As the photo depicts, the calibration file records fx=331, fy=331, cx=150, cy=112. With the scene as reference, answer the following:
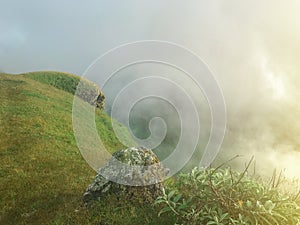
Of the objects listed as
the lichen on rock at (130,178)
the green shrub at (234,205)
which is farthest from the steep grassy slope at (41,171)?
the green shrub at (234,205)

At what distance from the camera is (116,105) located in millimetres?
14445

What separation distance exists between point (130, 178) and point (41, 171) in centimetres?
899

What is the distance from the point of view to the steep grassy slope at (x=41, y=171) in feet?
39.9

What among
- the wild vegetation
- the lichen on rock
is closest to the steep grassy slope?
the wild vegetation

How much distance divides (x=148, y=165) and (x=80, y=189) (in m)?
4.16

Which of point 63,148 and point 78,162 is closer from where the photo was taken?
point 78,162

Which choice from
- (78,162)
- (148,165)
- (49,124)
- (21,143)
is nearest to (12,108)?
(49,124)

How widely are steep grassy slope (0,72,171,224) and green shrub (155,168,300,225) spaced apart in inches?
85.1

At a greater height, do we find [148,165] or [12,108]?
[148,165]

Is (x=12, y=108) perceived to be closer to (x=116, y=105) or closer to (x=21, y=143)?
(x=21, y=143)

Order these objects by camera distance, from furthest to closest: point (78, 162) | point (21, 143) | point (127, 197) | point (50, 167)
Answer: point (21, 143) < point (78, 162) < point (50, 167) < point (127, 197)

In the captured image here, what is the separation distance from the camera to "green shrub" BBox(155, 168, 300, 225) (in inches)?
358

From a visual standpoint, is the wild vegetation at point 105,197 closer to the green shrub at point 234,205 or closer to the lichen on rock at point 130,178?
the green shrub at point 234,205

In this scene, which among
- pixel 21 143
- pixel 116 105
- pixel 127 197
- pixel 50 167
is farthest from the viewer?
pixel 21 143
